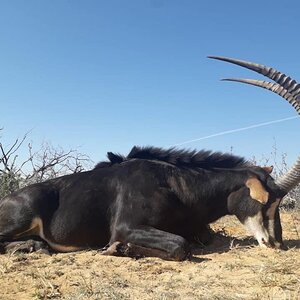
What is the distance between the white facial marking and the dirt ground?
11 cm

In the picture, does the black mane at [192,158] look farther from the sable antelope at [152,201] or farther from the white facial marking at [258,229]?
the white facial marking at [258,229]

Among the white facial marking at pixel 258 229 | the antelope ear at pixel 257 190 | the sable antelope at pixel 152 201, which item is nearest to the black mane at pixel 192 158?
the sable antelope at pixel 152 201

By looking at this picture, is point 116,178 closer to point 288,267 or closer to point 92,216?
point 92,216

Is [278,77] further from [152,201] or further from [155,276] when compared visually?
[155,276]

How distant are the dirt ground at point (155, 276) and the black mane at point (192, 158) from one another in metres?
1.03

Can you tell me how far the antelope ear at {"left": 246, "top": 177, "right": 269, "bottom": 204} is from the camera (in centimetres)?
471

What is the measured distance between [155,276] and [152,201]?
1.24 m

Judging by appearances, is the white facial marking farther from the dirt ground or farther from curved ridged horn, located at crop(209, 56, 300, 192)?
curved ridged horn, located at crop(209, 56, 300, 192)

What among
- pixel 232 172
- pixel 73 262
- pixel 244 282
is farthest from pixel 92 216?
pixel 244 282

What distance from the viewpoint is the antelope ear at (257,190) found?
4.71 metres

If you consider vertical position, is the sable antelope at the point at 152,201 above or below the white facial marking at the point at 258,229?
above

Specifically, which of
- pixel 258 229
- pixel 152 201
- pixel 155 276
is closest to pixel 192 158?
pixel 152 201

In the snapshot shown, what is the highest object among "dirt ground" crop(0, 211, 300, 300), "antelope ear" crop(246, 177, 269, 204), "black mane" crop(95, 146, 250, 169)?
"black mane" crop(95, 146, 250, 169)

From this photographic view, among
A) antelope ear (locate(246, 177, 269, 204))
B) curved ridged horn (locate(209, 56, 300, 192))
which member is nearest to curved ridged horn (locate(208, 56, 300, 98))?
curved ridged horn (locate(209, 56, 300, 192))
